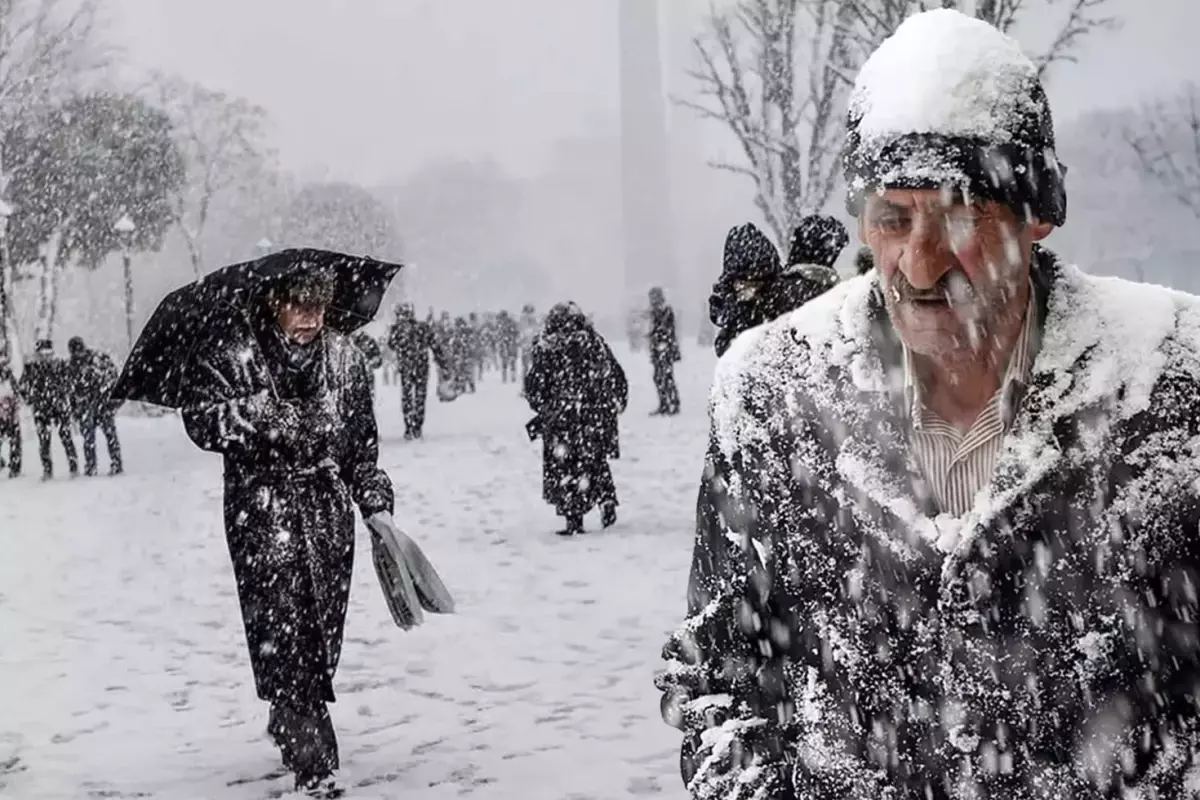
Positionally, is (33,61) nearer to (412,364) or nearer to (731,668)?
(412,364)

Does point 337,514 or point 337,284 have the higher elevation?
point 337,284

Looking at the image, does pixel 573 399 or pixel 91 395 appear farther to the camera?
pixel 91 395

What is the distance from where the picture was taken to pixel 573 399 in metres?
9.65

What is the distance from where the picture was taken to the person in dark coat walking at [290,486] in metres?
4.42

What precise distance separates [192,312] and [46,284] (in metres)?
23.6

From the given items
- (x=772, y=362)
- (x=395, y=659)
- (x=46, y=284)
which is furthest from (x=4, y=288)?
(x=772, y=362)

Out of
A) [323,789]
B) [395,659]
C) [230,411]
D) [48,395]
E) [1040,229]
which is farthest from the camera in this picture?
[48,395]

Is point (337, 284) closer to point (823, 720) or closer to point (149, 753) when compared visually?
point (149, 753)

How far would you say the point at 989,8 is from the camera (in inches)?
441

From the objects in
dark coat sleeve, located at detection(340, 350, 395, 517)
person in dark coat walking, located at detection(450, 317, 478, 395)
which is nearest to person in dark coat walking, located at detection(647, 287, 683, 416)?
person in dark coat walking, located at detection(450, 317, 478, 395)

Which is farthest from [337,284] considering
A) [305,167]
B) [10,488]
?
[305,167]

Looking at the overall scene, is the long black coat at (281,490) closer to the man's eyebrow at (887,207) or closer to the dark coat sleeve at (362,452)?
the dark coat sleeve at (362,452)

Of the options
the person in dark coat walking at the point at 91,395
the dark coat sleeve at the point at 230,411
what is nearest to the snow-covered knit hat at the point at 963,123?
the dark coat sleeve at the point at 230,411

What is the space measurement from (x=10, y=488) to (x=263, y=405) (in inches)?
476
